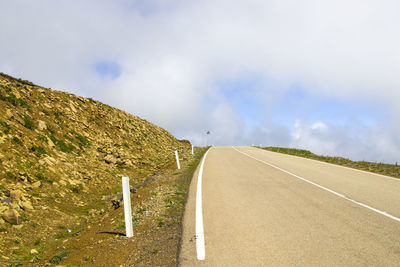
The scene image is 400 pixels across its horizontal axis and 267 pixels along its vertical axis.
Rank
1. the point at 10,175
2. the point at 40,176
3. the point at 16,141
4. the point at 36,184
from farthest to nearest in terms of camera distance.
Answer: the point at 16,141 → the point at 40,176 → the point at 36,184 → the point at 10,175

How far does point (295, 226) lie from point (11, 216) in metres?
6.34

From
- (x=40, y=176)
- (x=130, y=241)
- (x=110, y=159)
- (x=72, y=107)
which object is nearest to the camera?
(x=130, y=241)

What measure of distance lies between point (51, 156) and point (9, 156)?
6.76 feet

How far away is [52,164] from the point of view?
9664mm

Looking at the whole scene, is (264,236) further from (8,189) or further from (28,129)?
(28,129)

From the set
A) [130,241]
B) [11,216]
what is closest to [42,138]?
[11,216]

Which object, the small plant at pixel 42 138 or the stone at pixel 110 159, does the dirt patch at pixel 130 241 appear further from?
the stone at pixel 110 159

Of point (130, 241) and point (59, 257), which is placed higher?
point (130, 241)

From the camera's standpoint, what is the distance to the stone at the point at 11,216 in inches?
228

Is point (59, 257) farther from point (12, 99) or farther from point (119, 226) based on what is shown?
point (12, 99)

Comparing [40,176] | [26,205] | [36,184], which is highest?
[40,176]

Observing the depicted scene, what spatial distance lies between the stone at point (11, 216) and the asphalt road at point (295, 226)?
3911 millimetres

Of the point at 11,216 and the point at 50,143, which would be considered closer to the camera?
the point at 11,216

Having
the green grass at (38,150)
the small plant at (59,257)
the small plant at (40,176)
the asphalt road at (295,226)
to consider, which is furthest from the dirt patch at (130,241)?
the green grass at (38,150)
